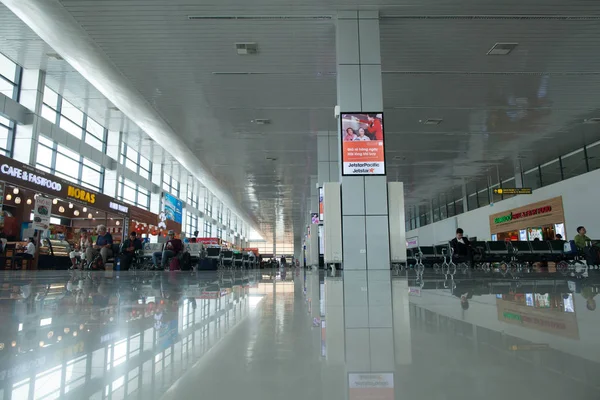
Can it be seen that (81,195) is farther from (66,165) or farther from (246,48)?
(246,48)

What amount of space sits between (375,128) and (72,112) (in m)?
15.9

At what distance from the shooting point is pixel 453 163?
Result: 22.2 m

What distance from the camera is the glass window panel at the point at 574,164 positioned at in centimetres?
1886

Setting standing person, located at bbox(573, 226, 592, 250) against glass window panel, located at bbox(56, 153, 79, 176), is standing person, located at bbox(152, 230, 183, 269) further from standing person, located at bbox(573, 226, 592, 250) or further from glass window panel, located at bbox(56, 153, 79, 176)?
standing person, located at bbox(573, 226, 592, 250)

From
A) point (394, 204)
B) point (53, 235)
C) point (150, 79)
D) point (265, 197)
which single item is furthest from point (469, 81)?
point (265, 197)

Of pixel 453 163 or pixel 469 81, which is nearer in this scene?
pixel 469 81

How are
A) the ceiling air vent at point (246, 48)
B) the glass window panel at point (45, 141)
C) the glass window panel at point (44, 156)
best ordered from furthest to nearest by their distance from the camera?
the glass window panel at point (45, 141), the glass window panel at point (44, 156), the ceiling air vent at point (246, 48)

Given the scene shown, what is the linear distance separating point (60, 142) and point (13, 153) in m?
2.68

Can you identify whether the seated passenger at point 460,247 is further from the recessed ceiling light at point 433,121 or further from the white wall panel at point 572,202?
the white wall panel at point 572,202

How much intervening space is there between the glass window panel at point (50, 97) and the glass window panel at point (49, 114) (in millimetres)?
207

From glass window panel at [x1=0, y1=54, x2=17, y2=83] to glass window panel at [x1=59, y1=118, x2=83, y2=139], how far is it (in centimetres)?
315

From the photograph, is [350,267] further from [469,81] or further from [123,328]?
[469,81]

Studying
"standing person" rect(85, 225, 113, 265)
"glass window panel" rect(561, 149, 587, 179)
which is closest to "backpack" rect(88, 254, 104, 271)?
"standing person" rect(85, 225, 113, 265)

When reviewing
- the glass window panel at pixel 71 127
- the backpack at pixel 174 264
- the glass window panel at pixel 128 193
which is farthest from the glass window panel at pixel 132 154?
the backpack at pixel 174 264
